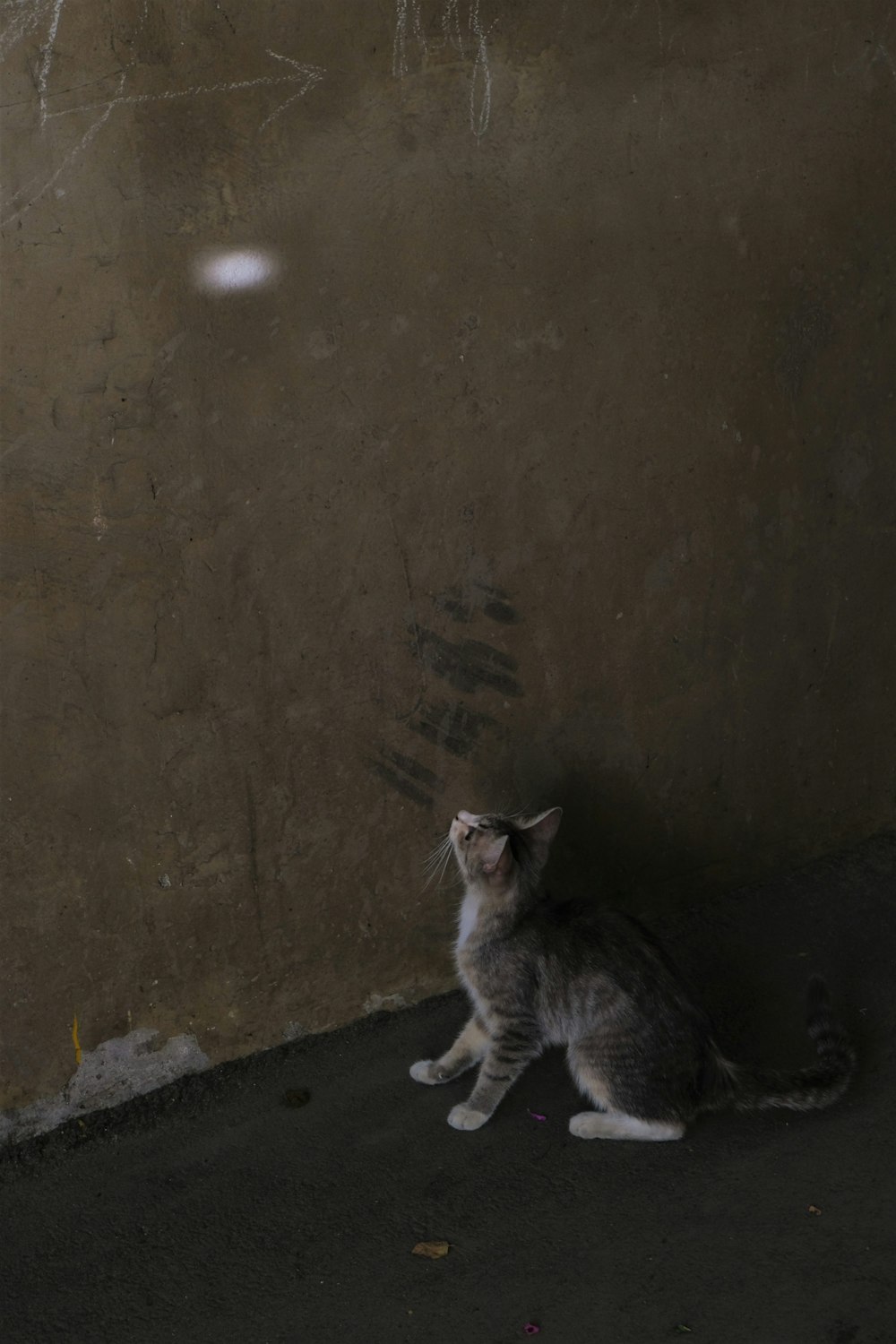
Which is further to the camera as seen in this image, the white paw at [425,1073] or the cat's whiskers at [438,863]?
the cat's whiskers at [438,863]

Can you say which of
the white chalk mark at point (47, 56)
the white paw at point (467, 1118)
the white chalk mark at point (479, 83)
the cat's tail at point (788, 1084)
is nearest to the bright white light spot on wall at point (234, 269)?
the white chalk mark at point (47, 56)

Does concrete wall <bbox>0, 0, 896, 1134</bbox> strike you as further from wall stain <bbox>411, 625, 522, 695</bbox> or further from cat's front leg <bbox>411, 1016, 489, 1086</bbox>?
cat's front leg <bbox>411, 1016, 489, 1086</bbox>

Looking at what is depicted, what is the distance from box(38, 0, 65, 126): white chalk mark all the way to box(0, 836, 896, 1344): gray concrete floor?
2422 mm

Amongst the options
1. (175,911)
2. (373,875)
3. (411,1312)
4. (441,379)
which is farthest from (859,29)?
(411,1312)

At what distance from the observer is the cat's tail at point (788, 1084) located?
298 centimetres

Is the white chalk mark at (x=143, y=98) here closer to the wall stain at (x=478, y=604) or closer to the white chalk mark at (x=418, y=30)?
the white chalk mark at (x=418, y=30)

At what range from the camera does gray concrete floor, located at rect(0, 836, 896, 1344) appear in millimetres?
2514

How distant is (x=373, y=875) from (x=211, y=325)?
1544 millimetres

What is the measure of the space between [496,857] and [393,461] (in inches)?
42.0

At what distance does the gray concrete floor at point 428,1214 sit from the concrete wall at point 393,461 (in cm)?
21

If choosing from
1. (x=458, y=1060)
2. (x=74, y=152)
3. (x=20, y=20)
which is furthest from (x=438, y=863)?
(x=20, y=20)

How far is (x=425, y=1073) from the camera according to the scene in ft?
10.6

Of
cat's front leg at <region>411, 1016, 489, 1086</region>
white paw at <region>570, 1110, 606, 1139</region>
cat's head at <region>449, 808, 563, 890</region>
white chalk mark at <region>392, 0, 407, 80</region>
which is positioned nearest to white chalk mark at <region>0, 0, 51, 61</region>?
white chalk mark at <region>392, 0, 407, 80</region>

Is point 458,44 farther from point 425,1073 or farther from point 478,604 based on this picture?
point 425,1073
